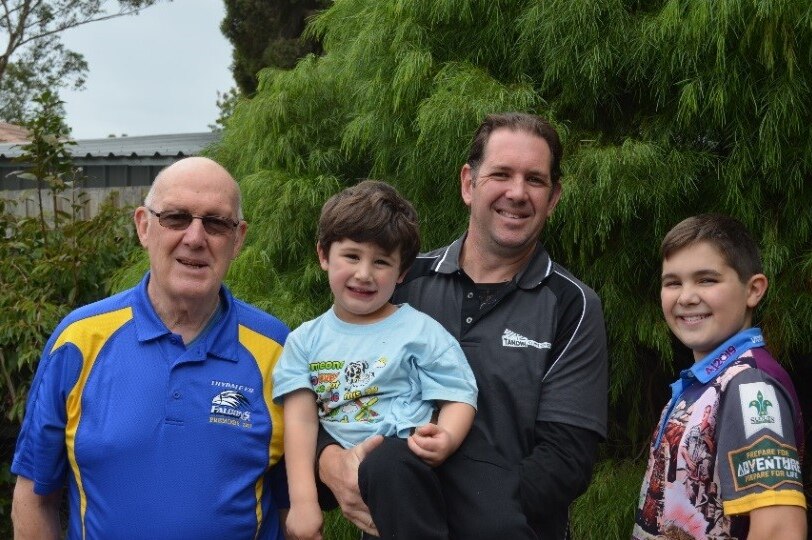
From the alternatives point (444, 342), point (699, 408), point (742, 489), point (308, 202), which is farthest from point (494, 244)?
point (308, 202)

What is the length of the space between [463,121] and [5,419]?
147 inches

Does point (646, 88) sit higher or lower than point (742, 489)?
higher

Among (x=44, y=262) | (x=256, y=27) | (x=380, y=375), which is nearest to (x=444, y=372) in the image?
(x=380, y=375)

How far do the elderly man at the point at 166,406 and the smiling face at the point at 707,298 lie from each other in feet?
3.81

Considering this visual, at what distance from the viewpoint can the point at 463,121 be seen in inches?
163

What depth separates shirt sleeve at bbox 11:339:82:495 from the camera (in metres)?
2.44

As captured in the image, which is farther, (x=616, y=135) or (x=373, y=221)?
(x=616, y=135)

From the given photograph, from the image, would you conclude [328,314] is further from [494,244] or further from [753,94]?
[753,94]

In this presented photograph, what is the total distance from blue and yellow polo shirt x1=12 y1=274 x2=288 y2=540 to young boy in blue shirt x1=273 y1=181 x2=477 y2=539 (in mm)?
110

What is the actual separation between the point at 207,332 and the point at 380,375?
51 centimetres

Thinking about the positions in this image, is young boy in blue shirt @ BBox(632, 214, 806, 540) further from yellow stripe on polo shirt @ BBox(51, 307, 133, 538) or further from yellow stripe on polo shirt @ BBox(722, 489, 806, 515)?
yellow stripe on polo shirt @ BBox(51, 307, 133, 538)

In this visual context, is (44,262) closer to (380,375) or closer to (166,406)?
(166,406)

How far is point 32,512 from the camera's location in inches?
99.1

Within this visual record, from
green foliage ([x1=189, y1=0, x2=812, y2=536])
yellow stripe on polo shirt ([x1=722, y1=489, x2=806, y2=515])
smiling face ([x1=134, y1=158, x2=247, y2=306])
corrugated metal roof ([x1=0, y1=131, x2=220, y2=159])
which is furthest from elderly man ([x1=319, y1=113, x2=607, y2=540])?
corrugated metal roof ([x1=0, y1=131, x2=220, y2=159])
